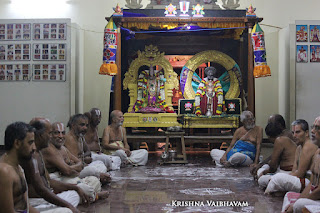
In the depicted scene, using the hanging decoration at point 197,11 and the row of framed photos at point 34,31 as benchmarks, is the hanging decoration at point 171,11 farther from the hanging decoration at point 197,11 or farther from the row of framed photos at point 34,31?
the row of framed photos at point 34,31

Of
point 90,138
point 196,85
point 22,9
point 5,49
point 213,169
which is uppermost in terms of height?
point 22,9

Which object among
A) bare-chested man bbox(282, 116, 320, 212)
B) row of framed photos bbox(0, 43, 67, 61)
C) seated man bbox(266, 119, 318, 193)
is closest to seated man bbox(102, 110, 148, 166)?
row of framed photos bbox(0, 43, 67, 61)

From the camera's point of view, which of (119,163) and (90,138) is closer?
(90,138)

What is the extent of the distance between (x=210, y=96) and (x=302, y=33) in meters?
2.88

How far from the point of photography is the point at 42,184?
400 cm

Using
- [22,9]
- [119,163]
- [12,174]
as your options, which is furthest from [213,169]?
[22,9]

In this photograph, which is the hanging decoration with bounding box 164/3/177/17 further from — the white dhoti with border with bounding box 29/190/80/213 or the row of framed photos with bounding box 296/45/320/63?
the white dhoti with border with bounding box 29/190/80/213

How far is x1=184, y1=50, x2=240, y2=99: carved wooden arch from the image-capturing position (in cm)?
1165

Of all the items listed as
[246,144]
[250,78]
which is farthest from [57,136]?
[250,78]

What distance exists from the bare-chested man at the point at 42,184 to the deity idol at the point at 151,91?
22.4 ft

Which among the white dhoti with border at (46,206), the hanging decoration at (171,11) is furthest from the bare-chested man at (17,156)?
the hanging decoration at (171,11)

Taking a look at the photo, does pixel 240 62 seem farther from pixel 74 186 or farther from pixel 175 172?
pixel 74 186

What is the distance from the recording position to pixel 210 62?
40.5 ft

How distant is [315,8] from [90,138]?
26.1 feet
